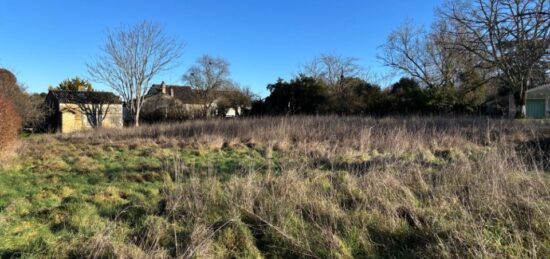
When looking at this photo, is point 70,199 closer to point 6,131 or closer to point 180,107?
point 6,131

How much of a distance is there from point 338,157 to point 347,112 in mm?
15586

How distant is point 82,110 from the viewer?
40.0m

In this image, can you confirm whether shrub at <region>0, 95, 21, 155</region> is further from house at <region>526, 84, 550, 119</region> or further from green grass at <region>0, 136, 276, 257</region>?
house at <region>526, 84, 550, 119</region>

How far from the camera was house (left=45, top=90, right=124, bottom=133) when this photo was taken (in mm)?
38562

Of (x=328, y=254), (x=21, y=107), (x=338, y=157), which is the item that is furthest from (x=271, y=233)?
(x=21, y=107)

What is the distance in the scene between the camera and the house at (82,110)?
38562mm

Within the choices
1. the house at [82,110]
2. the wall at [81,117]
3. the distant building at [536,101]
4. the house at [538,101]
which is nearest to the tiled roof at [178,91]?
the wall at [81,117]

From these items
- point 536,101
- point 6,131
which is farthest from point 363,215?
point 536,101

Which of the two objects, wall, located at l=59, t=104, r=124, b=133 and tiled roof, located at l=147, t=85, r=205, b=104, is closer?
wall, located at l=59, t=104, r=124, b=133

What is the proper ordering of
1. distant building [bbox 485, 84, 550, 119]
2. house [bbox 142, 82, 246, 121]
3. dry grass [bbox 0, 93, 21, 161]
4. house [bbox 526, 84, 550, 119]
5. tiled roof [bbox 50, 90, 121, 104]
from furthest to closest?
tiled roof [bbox 50, 90, 121, 104]
house [bbox 142, 82, 246, 121]
house [bbox 526, 84, 550, 119]
distant building [bbox 485, 84, 550, 119]
dry grass [bbox 0, 93, 21, 161]

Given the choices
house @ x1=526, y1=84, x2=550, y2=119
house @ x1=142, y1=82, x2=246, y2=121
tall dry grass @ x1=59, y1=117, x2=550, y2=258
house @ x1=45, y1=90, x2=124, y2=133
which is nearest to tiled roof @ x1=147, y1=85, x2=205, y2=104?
house @ x1=142, y1=82, x2=246, y2=121

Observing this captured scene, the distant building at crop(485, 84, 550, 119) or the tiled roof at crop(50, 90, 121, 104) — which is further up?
the tiled roof at crop(50, 90, 121, 104)

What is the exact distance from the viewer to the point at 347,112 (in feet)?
78.0

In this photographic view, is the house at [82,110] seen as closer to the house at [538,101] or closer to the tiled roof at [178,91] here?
the tiled roof at [178,91]
